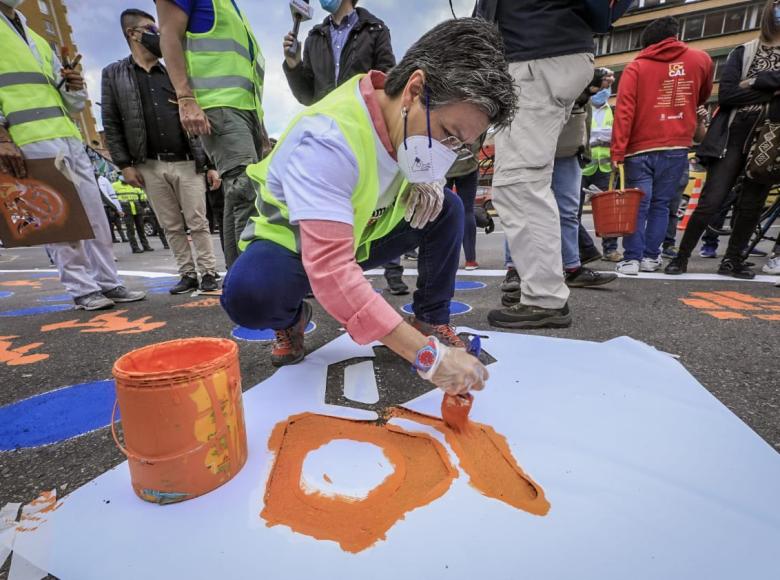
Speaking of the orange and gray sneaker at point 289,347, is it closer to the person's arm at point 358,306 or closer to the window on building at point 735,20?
the person's arm at point 358,306

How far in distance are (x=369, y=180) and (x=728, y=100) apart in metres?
2.86

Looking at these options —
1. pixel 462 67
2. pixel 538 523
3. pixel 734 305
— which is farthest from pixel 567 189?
pixel 538 523

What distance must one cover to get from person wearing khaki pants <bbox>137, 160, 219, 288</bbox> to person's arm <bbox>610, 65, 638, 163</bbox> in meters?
2.77

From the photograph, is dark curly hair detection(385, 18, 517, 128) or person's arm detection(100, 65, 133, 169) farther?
person's arm detection(100, 65, 133, 169)

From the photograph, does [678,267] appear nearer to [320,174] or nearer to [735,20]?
[320,174]

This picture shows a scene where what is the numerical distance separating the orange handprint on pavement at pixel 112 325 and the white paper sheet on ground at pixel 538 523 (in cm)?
119

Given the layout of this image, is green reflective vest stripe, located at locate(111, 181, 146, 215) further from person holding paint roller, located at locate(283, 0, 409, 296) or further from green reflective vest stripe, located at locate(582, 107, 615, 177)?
green reflective vest stripe, located at locate(582, 107, 615, 177)

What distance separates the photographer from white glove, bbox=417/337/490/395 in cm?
71

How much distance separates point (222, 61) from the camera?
5.78ft

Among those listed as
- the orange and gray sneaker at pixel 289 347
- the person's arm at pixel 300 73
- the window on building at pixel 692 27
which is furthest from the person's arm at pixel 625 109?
the window on building at pixel 692 27

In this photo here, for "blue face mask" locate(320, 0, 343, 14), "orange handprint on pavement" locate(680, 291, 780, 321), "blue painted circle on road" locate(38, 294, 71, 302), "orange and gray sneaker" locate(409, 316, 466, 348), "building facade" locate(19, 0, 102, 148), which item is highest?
"building facade" locate(19, 0, 102, 148)

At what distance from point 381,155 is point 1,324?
2.28m

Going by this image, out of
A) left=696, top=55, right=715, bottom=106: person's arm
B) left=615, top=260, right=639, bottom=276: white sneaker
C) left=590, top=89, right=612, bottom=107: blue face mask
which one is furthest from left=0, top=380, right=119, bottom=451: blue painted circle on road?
left=590, top=89, right=612, bottom=107: blue face mask

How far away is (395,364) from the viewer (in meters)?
1.27
